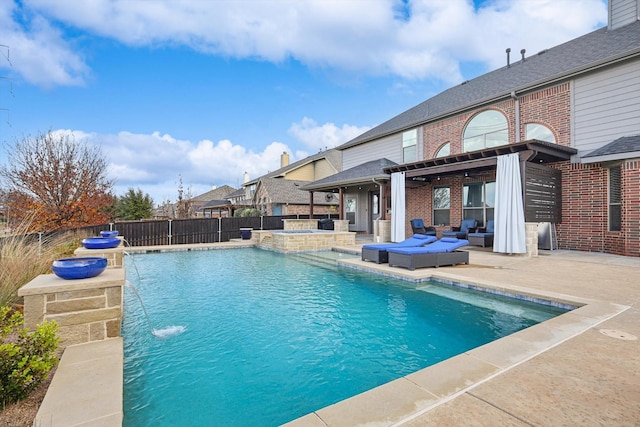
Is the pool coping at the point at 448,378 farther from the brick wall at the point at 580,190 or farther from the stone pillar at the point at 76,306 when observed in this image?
the brick wall at the point at 580,190

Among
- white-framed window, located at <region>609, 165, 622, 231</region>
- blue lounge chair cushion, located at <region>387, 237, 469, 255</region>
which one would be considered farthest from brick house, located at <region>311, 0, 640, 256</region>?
blue lounge chair cushion, located at <region>387, 237, 469, 255</region>

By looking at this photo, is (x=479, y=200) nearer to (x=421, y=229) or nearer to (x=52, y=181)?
(x=421, y=229)

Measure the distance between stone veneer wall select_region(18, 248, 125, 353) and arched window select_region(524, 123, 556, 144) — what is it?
1276 centimetres

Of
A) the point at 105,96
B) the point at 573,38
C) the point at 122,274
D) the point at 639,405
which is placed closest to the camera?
the point at 639,405

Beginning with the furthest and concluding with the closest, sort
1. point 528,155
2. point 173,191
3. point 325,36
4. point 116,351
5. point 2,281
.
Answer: point 173,191 < point 325,36 < point 528,155 < point 2,281 < point 116,351

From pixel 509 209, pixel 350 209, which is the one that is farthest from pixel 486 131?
pixel 350 209

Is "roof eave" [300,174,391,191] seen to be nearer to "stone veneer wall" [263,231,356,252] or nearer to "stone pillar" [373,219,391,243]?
"stone pillar" [373,219,391,243]

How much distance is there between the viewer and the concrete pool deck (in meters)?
1.89

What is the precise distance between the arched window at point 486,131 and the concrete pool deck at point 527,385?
30.3ft

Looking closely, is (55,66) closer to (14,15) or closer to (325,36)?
(14,15)

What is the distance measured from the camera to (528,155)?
8.45 meters

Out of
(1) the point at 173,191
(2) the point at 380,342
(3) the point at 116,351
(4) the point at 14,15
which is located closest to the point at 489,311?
(2) the point at 380,342

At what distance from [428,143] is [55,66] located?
46.9 feet

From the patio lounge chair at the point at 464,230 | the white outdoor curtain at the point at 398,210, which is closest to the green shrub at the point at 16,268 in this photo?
the white outdoor curtain at the point at 398,210
